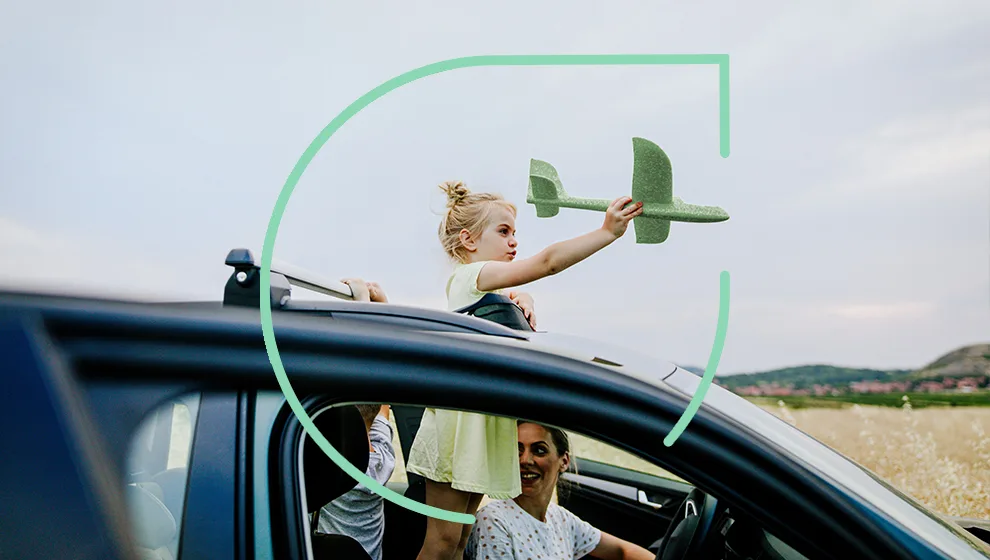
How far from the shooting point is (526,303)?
9.29 feet

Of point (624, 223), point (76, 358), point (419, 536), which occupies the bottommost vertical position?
point (419, 536)

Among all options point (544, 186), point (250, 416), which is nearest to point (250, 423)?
point (250, 416)

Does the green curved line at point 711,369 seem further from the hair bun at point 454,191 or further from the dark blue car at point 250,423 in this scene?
the hair bun at point 454,191

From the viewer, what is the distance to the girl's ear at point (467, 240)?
→ 279 centimetres

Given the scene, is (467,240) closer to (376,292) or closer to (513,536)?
(376,292)

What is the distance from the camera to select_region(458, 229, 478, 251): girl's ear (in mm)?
2793

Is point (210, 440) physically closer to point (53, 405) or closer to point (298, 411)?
point (298, 411)

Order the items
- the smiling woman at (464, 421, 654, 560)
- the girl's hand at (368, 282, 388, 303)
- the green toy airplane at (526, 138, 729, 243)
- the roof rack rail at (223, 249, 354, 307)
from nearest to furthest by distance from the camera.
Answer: the roof rack rail at (223, 249, 354, 307) → the green toy airplane at (526, 138, 729, 243) → the smiling woman at (464, 421, 654, 560) → the girl's hand at (368, 282, 388, 303)

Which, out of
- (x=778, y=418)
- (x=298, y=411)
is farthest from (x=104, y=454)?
(x=778, y=418)

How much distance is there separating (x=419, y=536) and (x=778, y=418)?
3.79 ft

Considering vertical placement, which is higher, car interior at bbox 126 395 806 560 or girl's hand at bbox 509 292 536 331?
girl's hand at bbox 509 292 536 331

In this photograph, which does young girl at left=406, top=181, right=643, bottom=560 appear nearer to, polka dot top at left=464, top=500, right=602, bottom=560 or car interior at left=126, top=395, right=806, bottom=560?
polka dot top at left=464, top=500, right=602, bottom=560

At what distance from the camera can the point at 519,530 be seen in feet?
6.98

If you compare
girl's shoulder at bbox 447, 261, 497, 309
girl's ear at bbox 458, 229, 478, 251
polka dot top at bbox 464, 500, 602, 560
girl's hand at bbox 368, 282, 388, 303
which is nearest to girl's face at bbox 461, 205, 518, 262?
girl's ear at bbox 458, 229, 478, 251
